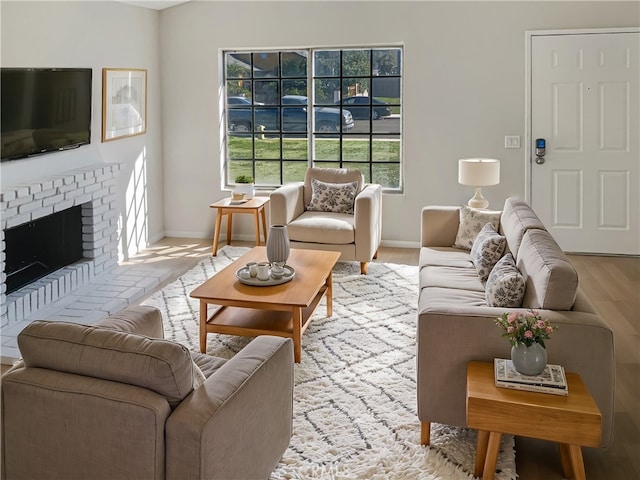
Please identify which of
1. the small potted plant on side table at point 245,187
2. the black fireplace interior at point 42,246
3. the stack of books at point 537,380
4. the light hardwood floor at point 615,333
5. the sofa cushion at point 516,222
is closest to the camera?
the stack of books at point 537,380

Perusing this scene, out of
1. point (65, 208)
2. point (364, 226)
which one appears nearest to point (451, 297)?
point (364, 226)

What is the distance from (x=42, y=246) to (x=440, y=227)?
2980 mm

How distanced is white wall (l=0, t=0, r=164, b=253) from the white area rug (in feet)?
4.27

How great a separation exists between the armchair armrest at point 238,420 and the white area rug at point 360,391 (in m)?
0.31

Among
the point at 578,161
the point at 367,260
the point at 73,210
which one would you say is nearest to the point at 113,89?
the point at 73,210

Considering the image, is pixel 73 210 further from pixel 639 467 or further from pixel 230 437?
pixel 639 467

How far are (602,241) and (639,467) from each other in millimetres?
3861

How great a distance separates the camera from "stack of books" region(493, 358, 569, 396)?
2490mm

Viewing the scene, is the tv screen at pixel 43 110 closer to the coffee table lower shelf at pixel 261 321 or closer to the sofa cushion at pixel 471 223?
the coffee table lower shelf at pixel 261 321

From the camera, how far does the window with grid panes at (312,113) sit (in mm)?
6637

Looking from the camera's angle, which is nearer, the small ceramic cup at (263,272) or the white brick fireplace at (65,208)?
the small ceramic cup at (263,272)

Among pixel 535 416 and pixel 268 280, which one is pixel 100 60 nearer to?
pixel 268 280

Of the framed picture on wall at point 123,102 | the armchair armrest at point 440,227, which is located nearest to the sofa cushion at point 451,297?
the armchair armrest at point 440,227

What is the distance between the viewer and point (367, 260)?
18.2 feet
